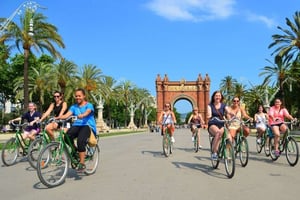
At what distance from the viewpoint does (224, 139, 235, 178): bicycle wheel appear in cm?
774

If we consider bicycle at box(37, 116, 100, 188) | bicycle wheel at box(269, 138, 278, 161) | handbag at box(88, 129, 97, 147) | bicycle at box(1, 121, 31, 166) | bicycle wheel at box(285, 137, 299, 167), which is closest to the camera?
bicycle at box(37, 116, 100, 188)

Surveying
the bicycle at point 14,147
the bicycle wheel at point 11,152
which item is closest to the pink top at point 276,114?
the bicycle at point 14,147

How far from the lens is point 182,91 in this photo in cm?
9594

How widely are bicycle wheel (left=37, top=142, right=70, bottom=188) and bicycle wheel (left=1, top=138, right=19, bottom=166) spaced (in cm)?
372

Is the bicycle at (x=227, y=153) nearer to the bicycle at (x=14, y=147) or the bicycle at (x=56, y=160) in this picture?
the bicycle at (x=56, y=160)

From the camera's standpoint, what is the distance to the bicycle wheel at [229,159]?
7.74 metres

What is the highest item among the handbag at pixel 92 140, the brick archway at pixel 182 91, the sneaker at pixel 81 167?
the brick archway at pixel 182 91

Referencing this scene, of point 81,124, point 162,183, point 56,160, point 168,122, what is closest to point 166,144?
point 168,122

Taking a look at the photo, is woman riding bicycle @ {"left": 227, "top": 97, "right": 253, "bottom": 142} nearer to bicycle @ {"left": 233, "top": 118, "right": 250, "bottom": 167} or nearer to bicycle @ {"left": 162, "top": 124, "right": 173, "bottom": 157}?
bicycle @ {"left": 233, "top": 118, "right": 250, "bottom": 167}

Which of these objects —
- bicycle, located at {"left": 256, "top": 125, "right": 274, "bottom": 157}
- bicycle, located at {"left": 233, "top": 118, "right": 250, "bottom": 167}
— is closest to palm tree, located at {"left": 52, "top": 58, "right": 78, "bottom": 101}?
bicycle, located at {"left": 256, "top": 125, "right": 274, "bottom": 157}

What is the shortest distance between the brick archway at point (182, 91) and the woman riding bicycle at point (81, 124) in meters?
87.1

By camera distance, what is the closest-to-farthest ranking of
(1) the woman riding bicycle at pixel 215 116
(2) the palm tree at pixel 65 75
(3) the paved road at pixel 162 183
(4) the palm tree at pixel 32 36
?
(3) the paved road at pixel 162 183, (1) the woman riding bicycle at pixel 215 116, (4) the palm tree at pixel 32 36, (2) the palm tree at pixel 65 75

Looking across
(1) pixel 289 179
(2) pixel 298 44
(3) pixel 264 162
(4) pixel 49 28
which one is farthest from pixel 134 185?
(2) pixel 298 44

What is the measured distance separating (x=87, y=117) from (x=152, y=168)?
2704mm
